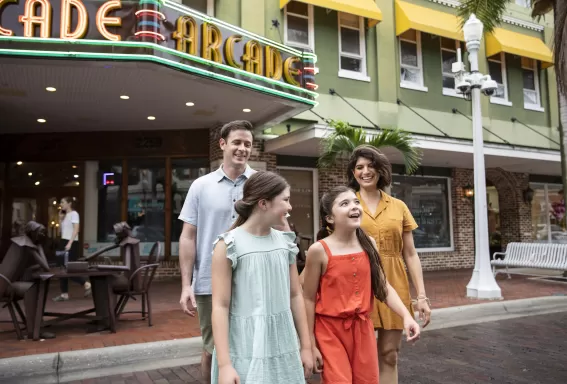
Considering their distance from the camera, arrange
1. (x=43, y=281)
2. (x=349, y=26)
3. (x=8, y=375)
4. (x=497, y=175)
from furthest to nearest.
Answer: (x=497, y=175) → (x=349, y=26) → (x=43, y=281) → (x=8, y=375)

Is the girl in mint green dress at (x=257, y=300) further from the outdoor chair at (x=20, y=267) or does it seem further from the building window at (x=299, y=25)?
the building window at (x=299, y=25)

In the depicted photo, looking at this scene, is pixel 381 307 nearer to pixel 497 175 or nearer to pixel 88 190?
pixel 88 190

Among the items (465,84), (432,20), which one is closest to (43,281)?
(465,84)

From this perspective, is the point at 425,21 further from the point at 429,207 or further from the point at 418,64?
the point at 429,207

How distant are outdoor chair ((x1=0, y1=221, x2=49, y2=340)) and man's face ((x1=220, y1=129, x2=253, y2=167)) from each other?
11.6 ft

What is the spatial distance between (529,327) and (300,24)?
8.98 metres

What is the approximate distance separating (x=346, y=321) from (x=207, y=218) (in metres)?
1.12

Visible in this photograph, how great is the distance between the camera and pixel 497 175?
15883mm

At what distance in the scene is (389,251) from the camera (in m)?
2.96

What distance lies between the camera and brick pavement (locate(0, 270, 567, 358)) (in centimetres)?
509

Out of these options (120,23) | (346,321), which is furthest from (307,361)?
(120,23)

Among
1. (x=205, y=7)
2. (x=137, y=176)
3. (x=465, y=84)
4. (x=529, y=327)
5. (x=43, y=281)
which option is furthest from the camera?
(x=137, y=176)

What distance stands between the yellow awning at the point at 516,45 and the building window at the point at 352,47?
440 centimetres

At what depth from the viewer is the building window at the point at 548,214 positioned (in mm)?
16609
